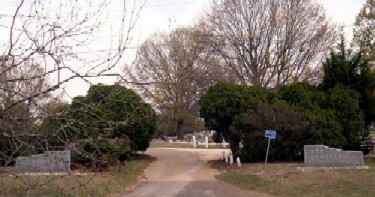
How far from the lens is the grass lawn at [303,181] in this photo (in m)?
19.8

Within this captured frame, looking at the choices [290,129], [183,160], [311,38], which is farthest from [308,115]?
[311,38]

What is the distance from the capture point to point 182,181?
2555cm

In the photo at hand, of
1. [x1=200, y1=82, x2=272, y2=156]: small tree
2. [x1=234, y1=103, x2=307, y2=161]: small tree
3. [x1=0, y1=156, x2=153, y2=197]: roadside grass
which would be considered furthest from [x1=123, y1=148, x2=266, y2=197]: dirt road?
[x1=0, y1=156, x2=153, y2=197]: roadside grass

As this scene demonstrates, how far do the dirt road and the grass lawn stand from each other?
822mm

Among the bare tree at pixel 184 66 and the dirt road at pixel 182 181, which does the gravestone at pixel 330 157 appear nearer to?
the dirt road at pixel 182 181

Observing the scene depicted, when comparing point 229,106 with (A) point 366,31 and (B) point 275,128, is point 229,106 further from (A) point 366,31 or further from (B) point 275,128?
(A) point 366,31

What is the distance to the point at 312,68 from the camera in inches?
1833

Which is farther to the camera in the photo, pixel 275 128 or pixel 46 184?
pixel 275 128

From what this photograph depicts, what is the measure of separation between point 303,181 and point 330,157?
395 cm

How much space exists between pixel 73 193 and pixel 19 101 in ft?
2.53

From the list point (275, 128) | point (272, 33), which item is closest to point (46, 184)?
point (275, 128)

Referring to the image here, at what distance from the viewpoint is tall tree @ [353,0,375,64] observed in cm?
3991

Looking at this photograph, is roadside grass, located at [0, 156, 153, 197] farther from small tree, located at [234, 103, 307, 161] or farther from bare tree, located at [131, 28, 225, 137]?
bare tree, located at [131, 28, 225, 137]

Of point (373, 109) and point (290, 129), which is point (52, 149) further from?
point (373, 109)
